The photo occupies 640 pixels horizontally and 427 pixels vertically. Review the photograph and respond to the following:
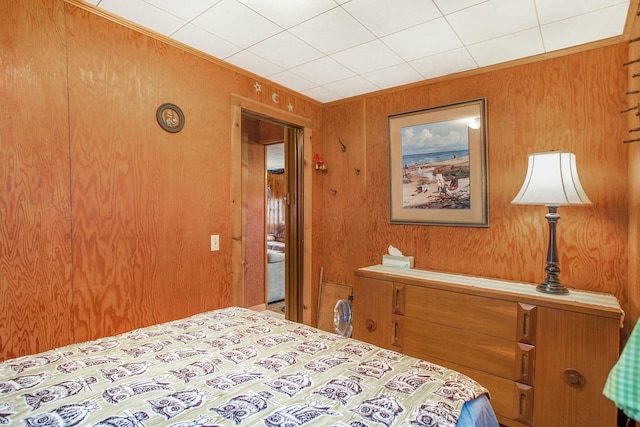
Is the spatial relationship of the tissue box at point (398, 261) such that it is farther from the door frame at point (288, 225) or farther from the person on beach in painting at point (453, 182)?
the door frame at point (288, 225)

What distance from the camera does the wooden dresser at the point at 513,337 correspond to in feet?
5.88

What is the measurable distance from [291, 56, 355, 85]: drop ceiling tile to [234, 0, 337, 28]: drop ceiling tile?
563mm

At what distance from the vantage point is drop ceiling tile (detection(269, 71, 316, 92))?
2830 millimetres

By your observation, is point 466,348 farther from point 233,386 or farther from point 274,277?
point 274,277

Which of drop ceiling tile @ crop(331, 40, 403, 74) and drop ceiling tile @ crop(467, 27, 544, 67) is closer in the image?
drop ceiling tile @ crop(467, 27, 544, 67)

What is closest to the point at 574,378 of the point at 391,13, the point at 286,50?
the point at 391,13

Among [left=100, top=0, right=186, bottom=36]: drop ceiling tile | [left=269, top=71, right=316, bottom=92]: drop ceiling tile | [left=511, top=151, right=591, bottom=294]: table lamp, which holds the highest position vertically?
[left=269, top=71, right=316, bottom=92]: drop ceiling tile

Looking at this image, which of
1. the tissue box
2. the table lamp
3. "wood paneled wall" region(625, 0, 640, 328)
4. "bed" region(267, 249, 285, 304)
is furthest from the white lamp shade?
"bed" region(267, 249, 285, 304)

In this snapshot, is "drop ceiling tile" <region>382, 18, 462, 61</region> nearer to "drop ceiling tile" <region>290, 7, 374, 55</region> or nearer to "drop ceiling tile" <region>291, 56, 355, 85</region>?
"drop ceiling tile" <region>290, 7, 374, 55</region>

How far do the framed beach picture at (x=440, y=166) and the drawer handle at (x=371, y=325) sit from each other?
3.09 ft

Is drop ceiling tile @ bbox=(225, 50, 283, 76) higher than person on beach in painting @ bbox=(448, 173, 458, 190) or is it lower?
higher

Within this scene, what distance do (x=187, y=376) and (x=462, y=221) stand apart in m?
2.30

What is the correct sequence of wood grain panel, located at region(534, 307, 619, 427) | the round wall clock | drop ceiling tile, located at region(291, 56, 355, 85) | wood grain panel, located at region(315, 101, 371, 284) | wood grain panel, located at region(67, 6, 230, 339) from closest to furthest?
wood grain panel, located at region(534, 307, 619, 427) → wood grain panel, located at region(67, 6, 230, 339) → the round wall clock → drop ceiling tile, located at region(291, 56, 355, 85) → wood grain panel, located at region(315, 101, 371, 284)

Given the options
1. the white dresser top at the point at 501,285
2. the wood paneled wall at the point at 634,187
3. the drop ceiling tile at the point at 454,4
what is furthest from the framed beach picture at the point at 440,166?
the drop ceiling tile at the point at 454,4
